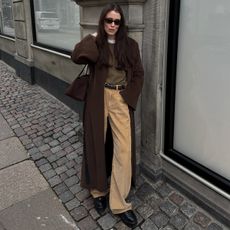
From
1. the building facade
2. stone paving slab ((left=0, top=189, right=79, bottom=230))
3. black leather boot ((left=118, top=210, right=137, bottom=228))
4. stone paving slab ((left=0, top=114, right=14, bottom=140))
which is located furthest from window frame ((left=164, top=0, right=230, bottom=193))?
stone paving slab ((left=0, top=114, right=14, bottom=140))

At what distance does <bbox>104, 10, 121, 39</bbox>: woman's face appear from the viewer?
7.77 ft

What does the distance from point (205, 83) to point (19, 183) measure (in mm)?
2298

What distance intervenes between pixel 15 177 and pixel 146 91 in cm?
184

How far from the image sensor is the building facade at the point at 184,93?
2463 millimetres

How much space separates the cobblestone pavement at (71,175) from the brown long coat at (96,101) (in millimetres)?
324

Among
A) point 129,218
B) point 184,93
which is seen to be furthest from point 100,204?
point 184,93

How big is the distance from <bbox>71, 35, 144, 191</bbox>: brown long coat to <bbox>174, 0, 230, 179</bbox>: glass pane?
466 millimetres

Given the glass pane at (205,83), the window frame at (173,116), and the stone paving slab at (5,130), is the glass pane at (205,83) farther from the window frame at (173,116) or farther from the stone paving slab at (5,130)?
the stone paving slab at (5,130)

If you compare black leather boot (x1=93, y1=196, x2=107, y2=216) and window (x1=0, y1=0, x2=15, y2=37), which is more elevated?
window (x1=0, y1=0, x2=15, y2=37)

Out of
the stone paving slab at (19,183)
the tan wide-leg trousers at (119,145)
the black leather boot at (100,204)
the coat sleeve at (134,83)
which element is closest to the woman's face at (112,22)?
the coat sleeve at (134,83)

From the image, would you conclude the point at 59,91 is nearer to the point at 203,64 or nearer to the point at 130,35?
the point at 130,35

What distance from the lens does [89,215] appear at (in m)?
2.85

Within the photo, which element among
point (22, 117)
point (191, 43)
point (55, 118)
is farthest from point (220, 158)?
point (22, 117)

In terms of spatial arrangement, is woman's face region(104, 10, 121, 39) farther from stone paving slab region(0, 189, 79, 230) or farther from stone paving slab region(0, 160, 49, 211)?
stone paving slab region(0, 160, 49, 211)
